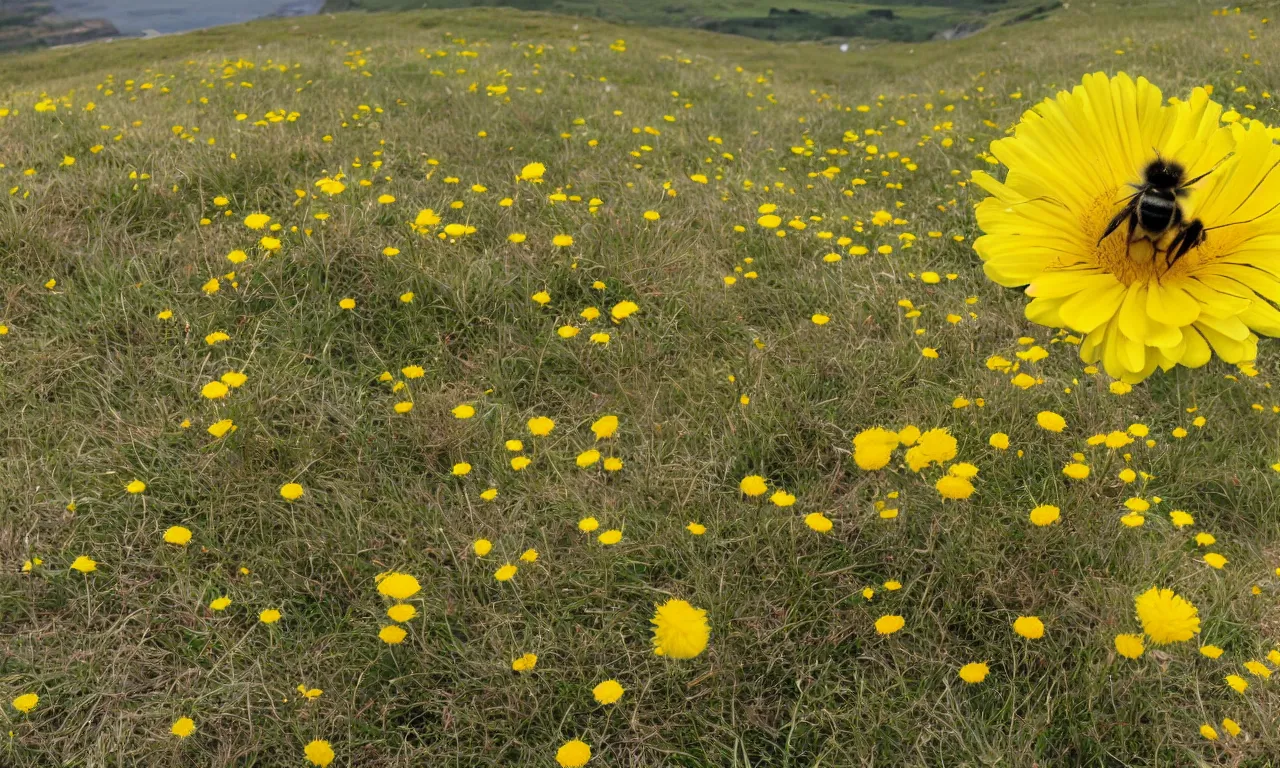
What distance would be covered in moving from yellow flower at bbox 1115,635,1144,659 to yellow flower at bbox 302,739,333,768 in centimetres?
210

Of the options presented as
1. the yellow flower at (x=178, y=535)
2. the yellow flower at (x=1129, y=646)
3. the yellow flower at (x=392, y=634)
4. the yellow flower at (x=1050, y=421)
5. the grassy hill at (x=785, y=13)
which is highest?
the grassy hill at (x=785, y=13)

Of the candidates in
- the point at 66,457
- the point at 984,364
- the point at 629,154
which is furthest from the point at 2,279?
the point at 984,364

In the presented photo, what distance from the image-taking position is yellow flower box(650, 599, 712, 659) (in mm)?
2086

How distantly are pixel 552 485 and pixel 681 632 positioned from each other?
3.74ft

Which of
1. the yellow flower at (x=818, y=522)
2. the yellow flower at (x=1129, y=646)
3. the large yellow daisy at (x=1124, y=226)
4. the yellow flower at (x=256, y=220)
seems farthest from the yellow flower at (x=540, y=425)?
the large yellow daisy at (x=1124, y=226)

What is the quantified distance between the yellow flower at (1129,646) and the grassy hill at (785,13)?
8153cm

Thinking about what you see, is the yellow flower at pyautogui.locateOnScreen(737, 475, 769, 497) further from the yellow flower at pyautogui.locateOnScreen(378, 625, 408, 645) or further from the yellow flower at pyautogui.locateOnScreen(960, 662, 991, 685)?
the yellow flower at pyautogui.locateOnScreen(378, 625, 408, 645)

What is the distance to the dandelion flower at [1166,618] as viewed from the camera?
75.0 inches

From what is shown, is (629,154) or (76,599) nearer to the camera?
(76,599)

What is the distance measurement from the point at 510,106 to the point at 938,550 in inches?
229

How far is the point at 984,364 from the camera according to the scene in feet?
12.1

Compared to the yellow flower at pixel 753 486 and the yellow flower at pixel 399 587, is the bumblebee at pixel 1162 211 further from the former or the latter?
the yellow flower at pixel 399 587

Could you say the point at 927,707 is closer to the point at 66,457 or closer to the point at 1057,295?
the point at 1057,295

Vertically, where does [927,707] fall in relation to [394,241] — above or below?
below
